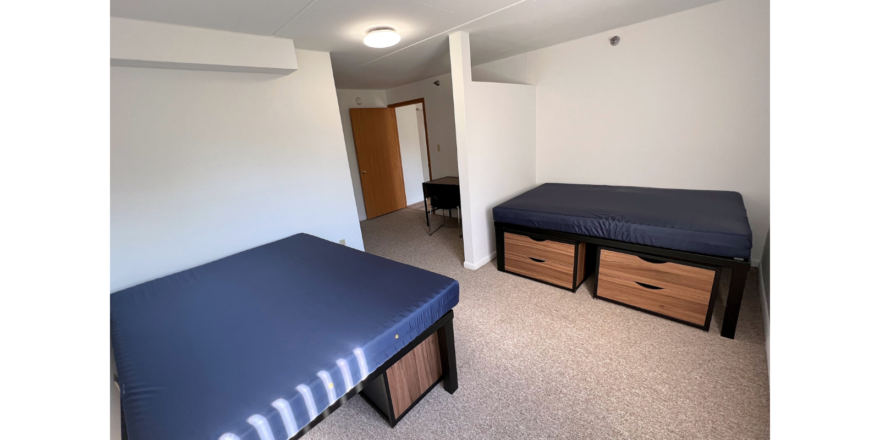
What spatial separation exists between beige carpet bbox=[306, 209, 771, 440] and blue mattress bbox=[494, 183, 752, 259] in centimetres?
55

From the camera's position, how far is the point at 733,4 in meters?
2.21

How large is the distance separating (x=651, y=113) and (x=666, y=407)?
7.82 feet

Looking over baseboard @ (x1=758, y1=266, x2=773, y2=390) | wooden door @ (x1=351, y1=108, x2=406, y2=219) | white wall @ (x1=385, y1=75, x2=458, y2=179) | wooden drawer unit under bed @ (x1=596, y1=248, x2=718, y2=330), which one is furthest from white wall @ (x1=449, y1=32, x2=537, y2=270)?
wooden door @ (x1=351, y1=108, x2=406, y2=219)

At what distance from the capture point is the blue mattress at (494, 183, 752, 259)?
1783 mm

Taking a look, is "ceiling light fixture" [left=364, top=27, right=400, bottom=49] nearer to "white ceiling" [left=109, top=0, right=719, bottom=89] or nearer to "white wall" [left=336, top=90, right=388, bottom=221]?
"white ceiling" [left=109, top=0, right=719, bottom=89]

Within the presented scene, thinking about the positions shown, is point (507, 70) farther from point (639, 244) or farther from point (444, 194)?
point (639, 244)

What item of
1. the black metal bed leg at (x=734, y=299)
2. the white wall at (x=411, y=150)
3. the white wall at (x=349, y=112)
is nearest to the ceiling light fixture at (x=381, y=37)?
the white wall at (x=349, y=112)

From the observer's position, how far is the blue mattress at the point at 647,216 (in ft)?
5.85

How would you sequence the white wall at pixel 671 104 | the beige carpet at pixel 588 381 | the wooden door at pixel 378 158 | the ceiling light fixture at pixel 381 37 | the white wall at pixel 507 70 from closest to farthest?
1. the beige carpet at pixel 588 381
2. the ceiling light fixture at pixel 381 37
3. the white wall at pixel 671 104
4. the white wall at pixel 507 70
5. the wooden door at pixel 378 158

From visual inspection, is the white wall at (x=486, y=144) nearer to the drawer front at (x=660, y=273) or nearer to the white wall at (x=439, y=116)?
the drawer front at (x=660, y=273)

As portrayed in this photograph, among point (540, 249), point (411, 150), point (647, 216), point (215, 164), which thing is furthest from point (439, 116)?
point (647, 216)

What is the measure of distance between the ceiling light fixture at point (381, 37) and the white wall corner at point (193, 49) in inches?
23.7
